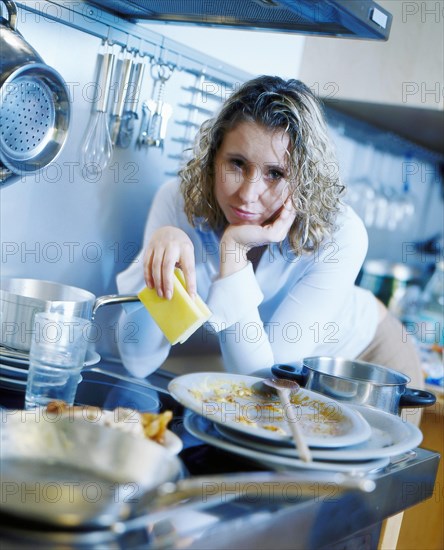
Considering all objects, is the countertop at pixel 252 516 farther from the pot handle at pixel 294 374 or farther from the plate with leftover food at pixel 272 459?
the pot handle at pixel 294 374

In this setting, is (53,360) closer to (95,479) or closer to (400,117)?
(95,479)

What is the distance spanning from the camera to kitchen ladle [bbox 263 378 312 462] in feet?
2.64

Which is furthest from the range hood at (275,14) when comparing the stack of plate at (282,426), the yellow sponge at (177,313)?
the stack of plate at (282,426)

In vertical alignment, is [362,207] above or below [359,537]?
above

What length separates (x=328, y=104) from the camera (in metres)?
2.12

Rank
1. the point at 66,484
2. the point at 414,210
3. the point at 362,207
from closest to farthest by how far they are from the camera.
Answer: the point at 66,484
the point at 362,207
the point at 414,210

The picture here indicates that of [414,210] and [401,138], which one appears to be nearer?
[401,138]

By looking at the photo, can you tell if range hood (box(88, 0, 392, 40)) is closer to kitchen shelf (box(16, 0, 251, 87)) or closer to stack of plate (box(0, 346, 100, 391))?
kitchen shelf (box(16, 0, 251, 87))

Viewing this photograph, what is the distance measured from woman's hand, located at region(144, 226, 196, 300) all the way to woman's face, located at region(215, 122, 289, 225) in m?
0.14

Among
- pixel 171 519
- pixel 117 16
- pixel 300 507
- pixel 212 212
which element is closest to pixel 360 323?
pixel 212 212

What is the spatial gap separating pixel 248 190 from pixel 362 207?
3.89 feet

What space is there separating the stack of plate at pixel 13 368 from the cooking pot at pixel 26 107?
11.4 inches

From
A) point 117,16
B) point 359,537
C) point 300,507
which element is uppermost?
point 117,16

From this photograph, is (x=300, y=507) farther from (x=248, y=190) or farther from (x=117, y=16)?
(x=117, y=16)
